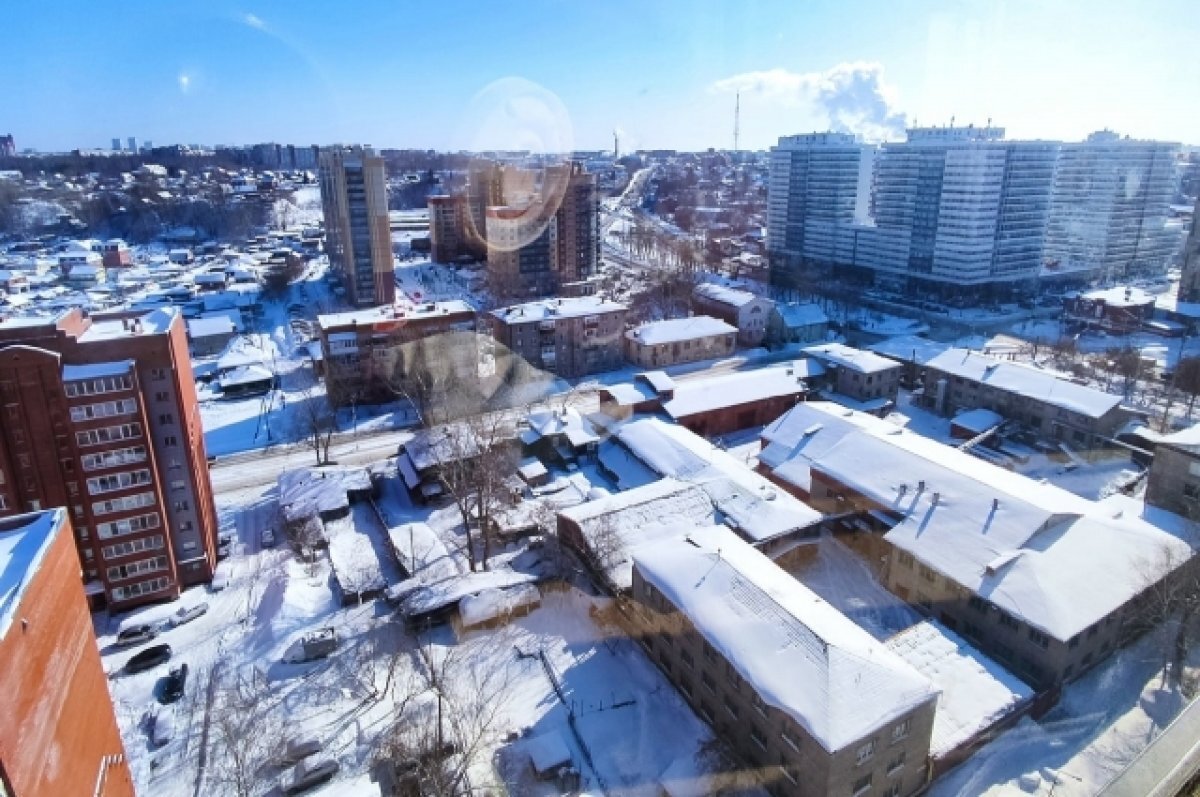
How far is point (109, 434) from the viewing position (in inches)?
545

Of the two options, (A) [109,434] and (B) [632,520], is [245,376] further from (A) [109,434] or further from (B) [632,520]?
(B) [632,520]

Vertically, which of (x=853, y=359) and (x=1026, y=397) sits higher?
(x=853, y=359)

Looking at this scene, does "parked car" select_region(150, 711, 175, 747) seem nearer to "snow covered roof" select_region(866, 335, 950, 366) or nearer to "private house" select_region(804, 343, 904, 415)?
"private house" select_region(804, 343, 904, 415)

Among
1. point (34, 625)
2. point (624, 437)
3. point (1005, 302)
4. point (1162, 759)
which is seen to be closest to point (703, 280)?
point (1005, 302)

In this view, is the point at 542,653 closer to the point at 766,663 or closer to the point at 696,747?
the point at 696,747

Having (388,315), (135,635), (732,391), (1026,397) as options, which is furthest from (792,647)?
(388,315)

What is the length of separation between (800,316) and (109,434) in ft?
92.6

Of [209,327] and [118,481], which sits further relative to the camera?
[209,327]

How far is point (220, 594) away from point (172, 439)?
3.58 meters

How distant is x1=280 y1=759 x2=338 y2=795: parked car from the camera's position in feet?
32.8

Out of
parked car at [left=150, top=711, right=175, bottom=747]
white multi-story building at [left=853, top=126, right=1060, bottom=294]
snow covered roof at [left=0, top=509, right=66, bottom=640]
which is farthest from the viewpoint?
white multi-story building at [left=853, top=126, right=1060, bottom=294]

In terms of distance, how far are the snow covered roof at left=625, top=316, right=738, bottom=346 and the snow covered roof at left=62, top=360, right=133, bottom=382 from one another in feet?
62.0

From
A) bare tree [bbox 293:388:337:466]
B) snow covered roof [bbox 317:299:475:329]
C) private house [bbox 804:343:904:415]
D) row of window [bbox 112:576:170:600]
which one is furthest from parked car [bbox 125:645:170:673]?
private house [bbox 804:343:904:415]

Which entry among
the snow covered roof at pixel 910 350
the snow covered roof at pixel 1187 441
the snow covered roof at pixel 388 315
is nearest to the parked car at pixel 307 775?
the snow covered roof at pixel 388 315
